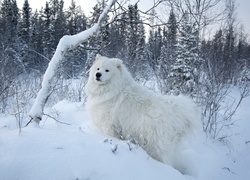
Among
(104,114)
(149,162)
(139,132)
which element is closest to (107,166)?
(149,162)

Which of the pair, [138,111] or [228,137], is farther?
[228,137]

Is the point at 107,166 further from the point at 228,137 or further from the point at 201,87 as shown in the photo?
the point at 201,87

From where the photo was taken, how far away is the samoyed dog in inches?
137

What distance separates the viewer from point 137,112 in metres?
3.76

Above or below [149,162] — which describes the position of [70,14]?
above

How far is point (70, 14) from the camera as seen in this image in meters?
32.9

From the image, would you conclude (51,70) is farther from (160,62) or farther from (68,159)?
(160,62)

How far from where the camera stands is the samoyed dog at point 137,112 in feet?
11.5

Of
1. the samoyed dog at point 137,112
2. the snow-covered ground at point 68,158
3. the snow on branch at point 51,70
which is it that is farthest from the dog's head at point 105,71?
the snow-covered ground at point 68,158

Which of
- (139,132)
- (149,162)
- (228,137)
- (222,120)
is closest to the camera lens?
(149,162)

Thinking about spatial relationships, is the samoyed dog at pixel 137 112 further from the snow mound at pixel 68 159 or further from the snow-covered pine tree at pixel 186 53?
the snow-covered pine tree at pixel 186 53

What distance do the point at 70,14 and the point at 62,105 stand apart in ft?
97.9

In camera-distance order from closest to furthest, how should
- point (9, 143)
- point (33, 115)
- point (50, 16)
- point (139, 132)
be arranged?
point (9, 143), point (33, 115), point (139, 132), point (50, 16)

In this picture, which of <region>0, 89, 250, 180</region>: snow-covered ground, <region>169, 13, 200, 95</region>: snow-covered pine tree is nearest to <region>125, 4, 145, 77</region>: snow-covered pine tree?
<region>169, 13, 200, 95</region>: snow-covered pine tree
